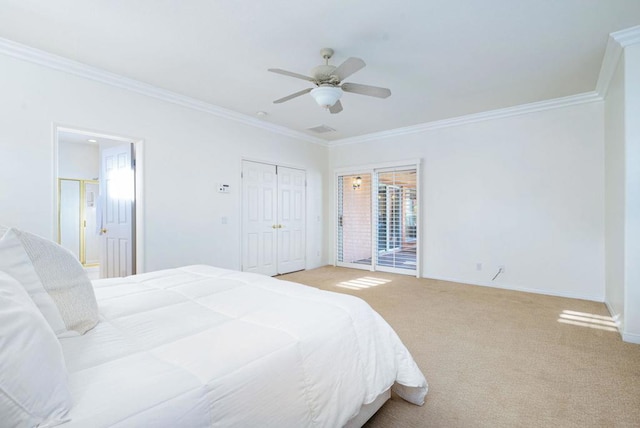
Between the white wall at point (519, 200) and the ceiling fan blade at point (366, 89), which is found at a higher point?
the ceiling fan blade at point (366, 89)

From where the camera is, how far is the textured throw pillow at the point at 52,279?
116 cm

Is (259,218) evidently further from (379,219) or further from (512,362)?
(512,362)

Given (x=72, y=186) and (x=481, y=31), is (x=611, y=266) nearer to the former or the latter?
(x=481, y=31)

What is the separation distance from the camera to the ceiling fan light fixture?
2.90 metres

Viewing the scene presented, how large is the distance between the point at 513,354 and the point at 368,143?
14.4 ft

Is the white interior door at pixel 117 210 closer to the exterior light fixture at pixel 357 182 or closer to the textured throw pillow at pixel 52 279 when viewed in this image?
the textured throw pillow at pixel 52 279

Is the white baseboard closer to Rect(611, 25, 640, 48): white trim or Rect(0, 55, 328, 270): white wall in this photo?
Rect(611, 25, 640, 48): white trim

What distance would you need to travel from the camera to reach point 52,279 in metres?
1.26

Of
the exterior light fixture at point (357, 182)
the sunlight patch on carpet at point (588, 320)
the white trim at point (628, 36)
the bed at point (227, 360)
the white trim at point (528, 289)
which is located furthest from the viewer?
the exterior light fixture at point (357, 182)

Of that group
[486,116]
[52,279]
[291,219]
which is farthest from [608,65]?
[52,279]

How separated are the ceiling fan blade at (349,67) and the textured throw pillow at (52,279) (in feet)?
7.39

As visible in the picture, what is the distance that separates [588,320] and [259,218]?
4470 millimetres

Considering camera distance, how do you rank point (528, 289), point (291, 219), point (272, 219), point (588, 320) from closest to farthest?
point (588, 320), point (528, 289), point (272, 219), point (291, 219)

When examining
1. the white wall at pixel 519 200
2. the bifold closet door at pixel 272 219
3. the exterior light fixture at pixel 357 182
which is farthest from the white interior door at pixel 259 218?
the white wall at pixel 519 200
